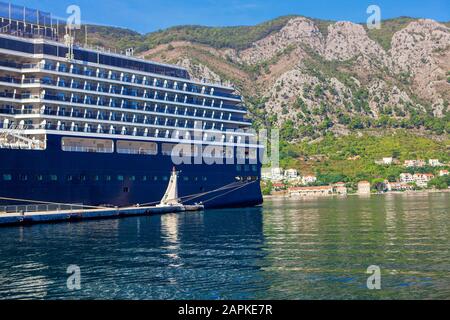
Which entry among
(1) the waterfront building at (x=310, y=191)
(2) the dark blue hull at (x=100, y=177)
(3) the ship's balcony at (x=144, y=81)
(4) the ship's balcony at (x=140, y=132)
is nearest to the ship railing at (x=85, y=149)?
(2) the dark blue hull at (x=100, y=177)

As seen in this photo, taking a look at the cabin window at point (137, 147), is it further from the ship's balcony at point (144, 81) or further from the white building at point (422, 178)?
the white building at point (422, 178)

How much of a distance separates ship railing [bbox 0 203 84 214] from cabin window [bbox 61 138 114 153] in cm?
491

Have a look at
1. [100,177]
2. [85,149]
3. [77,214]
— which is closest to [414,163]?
[100,177]

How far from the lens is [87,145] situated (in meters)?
56.4

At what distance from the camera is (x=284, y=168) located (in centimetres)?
19775

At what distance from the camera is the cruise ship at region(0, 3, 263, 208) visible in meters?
50.9

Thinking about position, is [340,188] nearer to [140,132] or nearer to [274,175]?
[274,175]

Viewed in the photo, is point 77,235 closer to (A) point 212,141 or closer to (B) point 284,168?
(A) point 212,141

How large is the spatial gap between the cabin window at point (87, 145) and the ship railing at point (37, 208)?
4.91 m

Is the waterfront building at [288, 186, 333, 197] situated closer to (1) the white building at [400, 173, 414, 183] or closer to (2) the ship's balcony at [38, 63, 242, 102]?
(1) the white building at [400, 173, 414, 183]
